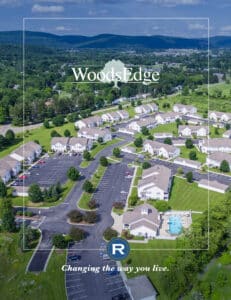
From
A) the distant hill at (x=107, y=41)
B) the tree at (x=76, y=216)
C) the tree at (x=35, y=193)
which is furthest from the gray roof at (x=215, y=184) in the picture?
the distant hill at (x=107, y=41)

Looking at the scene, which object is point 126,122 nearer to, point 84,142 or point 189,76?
point 84,142

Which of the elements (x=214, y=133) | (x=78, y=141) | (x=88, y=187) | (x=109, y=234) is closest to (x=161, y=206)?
(x=109, y=234)

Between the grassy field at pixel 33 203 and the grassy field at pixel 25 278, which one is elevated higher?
the grassy field at pixel 33 203

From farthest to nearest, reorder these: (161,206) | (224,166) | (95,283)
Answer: (224,166), (161,206), (95,283)

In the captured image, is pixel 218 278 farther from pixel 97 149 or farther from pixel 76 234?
pixel 97 149

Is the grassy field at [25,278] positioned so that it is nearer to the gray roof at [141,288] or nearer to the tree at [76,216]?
the gray roof at [141,288]
